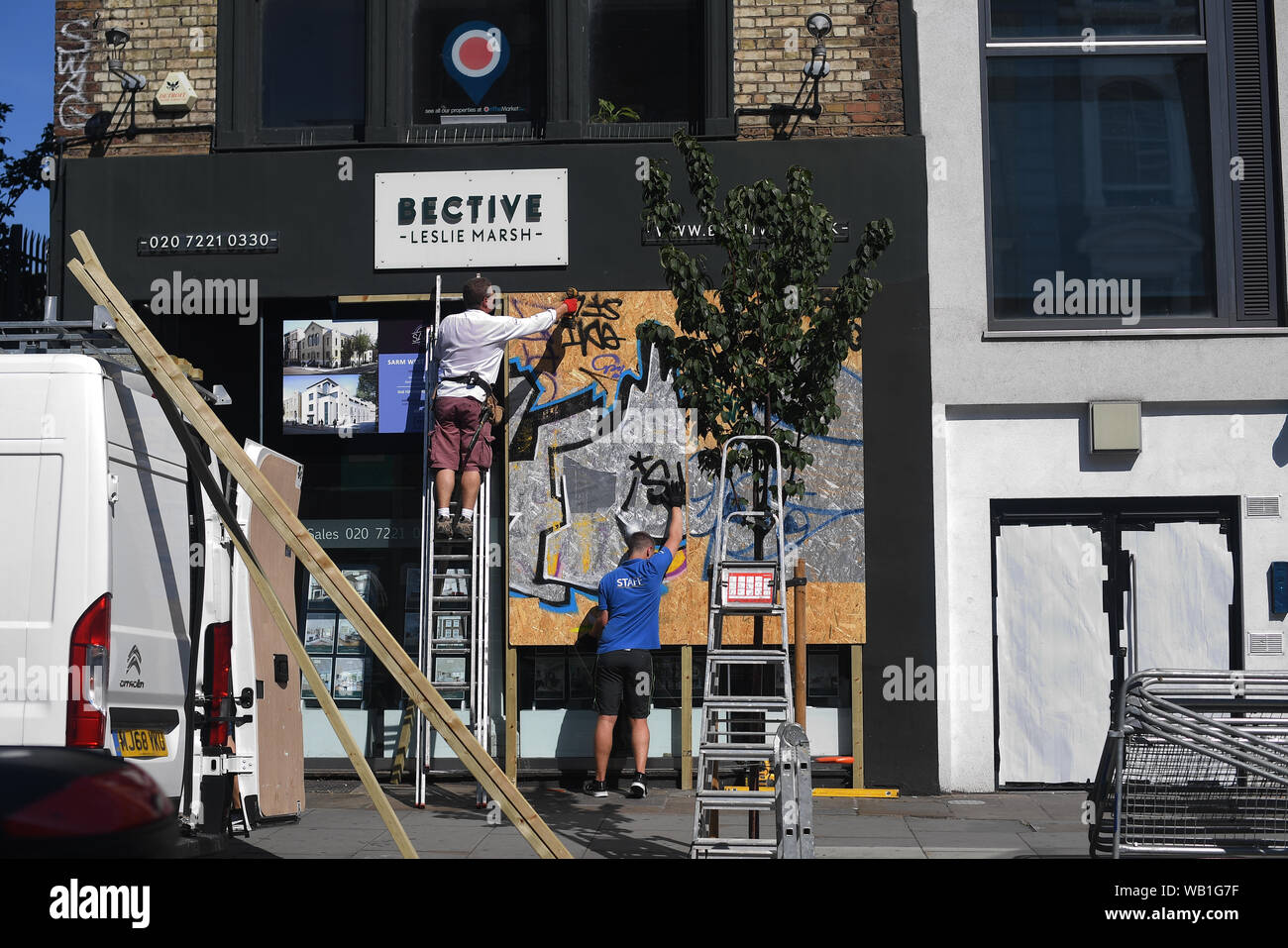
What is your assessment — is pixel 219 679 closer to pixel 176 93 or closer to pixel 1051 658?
pixel 176 93

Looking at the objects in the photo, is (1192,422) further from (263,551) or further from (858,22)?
(263,551)

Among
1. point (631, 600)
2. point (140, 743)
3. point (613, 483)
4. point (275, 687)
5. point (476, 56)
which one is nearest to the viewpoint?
point (140, 743)

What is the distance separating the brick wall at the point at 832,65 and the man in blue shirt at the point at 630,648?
3.66 m

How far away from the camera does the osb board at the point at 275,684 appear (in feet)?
26.9

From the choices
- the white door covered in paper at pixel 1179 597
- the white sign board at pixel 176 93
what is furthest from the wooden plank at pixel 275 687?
the white door covered in paper at pixel 1179 597

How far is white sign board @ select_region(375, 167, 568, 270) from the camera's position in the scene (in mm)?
11125

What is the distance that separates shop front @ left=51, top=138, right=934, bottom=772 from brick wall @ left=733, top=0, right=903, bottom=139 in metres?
0.29

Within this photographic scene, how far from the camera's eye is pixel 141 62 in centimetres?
1158

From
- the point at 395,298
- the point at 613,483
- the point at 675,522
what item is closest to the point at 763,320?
the point at 675,522

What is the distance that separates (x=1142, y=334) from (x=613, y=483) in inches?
185

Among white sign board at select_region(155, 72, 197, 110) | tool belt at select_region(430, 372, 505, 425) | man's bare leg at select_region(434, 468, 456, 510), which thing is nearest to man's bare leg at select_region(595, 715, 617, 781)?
man's bare leg at select_region(434, 468, 456, 510)

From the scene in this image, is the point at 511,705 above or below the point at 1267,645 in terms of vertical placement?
below
